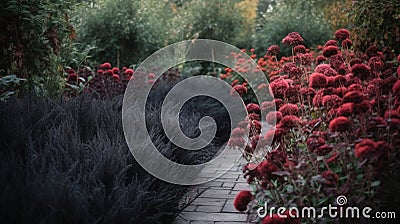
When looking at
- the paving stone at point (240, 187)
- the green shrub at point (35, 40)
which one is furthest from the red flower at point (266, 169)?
the green shrub at point (35, 40)

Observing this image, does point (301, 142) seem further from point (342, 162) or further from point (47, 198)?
point (47, 198)

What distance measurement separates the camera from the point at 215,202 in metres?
3.10

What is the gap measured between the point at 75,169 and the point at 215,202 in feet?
→ 4.09

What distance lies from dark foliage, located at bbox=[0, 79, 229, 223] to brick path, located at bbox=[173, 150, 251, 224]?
0.14 m

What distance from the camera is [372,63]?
2.59 meters

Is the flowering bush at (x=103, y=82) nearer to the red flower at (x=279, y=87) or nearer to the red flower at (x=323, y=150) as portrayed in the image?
the red flower at (x=279, y=87)

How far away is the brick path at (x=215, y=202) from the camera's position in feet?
9.00

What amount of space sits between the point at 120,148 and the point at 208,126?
164 cm

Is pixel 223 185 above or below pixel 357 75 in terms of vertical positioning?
below

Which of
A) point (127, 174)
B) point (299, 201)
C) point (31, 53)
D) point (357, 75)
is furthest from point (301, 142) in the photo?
point (31, 53)

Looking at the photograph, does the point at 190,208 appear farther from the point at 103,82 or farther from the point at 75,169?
the point at 103,82

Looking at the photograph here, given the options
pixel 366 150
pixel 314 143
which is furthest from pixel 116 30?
pixel 366 150

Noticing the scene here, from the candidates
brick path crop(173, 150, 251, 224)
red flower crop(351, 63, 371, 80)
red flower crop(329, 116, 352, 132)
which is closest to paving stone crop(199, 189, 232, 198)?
brick path crop(173, 150, 251, 224)

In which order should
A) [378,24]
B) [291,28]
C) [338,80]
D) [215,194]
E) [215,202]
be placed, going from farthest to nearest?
1. [291,28]
2. [378,24]
3. [215,194]
4. [215,202]
5. [338,80]
